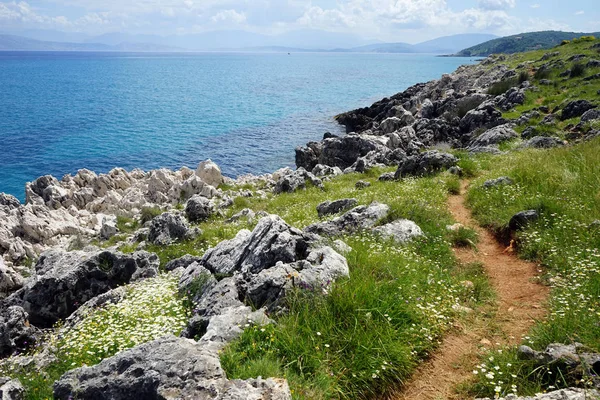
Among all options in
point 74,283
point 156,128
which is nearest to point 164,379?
point 74,283

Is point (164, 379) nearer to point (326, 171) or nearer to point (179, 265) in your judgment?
point (179, 265)

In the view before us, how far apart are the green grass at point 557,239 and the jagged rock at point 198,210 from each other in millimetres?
15942

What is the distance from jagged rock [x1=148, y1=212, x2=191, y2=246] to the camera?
19.1 metres

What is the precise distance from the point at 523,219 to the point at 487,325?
5.50 m

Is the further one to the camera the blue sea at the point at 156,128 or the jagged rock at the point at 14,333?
the blue sea at the point at 156,128

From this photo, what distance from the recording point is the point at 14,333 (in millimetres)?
10781

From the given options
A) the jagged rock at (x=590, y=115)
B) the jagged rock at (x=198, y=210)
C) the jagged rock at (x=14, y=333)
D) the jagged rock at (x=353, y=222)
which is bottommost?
the jagged rock at (x=198, y=210)

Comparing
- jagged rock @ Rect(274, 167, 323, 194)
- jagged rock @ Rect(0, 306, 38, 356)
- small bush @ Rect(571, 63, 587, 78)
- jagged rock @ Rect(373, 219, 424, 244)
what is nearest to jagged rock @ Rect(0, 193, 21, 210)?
jagged rock @ Rect(274, 167, 323, 194)

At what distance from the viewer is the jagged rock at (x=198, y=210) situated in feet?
82.1

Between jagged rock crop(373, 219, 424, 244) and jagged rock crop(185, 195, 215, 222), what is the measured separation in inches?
612

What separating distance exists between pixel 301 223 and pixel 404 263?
26.4 feet

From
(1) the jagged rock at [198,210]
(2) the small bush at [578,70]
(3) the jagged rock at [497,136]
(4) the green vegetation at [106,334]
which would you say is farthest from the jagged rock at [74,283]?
(2) the small bush at [578,70]

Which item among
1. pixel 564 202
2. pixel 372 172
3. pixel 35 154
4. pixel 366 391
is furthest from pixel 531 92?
pixel 35 154

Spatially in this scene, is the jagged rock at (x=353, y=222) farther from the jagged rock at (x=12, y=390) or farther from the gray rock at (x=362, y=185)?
the gray rock at (x=362, y=185)
